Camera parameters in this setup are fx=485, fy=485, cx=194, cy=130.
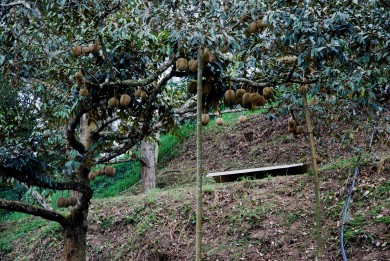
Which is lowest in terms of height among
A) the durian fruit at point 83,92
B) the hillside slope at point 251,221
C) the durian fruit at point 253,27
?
the hillside slope at point 251,221

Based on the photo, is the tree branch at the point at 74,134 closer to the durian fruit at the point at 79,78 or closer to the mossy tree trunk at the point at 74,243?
the durian fruit at the point at 79,78

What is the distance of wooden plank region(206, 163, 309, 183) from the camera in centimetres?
784

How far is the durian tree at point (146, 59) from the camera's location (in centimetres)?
344

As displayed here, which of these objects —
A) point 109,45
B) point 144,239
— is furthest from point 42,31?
point 144,239

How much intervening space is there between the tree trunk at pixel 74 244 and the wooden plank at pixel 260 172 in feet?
12.0

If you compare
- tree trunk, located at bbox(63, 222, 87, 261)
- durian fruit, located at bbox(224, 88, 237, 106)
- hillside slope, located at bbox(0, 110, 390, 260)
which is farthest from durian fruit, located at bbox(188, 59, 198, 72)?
hillside slope, located at bbox(0, 110, 390, 260)

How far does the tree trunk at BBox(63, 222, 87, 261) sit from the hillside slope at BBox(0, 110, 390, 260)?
190cm

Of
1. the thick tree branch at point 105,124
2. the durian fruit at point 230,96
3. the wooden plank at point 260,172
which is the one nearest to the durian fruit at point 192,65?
the durian fruit at point 230,96

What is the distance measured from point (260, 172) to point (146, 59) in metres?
4.04

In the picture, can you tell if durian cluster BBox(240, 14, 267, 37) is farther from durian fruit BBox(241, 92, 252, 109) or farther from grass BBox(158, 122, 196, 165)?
grass BBox(158, 122, 196, 165)

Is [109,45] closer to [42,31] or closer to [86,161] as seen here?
[42,31]

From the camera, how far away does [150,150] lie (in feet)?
31.8

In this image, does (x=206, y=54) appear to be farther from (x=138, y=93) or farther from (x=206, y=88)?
(x=138, y=93)

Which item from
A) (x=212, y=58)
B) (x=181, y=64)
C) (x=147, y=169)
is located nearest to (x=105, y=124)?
(x=181, y=64)
